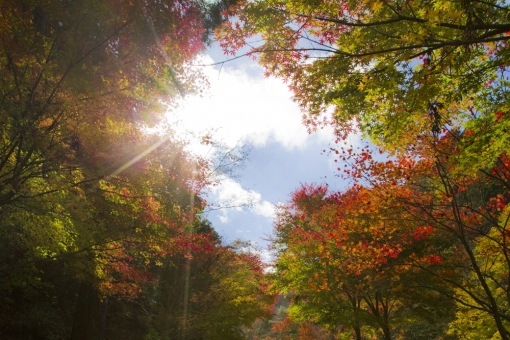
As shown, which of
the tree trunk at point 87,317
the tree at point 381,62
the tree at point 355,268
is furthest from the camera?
the tree at point 355,268

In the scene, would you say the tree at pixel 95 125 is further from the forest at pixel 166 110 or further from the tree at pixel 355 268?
the tree at pixel 355 268

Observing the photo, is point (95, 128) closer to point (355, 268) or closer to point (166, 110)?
point (166, 110)

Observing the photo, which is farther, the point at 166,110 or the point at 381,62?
the point at 166,110

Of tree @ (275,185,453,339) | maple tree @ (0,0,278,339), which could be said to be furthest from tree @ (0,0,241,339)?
tree @ (275,185,453,339)

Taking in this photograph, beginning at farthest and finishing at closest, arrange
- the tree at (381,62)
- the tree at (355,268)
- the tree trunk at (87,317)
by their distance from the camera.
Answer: the tree at (355,268) → the tree trunk at (87,317) → the tree at (381,62)

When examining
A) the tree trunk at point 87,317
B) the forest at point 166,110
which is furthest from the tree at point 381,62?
the tree trunk at point 87,317

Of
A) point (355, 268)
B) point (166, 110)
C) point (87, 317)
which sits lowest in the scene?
point (87, 317)

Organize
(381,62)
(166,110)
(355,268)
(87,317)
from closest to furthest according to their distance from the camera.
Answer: (381,62) < (166,110) < (87,317) < (355,268)

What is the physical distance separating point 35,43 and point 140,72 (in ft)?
5.35

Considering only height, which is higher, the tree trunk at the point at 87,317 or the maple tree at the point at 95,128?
the maple tree at the point at 95,128

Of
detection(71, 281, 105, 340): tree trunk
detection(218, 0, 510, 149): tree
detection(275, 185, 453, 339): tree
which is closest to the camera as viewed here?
detection(218, 0, 510, 149): tree

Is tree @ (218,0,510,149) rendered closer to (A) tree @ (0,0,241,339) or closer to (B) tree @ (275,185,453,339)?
(A) tree @ (0,0,241,339)

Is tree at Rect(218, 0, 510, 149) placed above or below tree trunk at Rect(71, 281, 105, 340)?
above

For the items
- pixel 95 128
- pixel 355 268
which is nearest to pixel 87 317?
pixel 95 128
